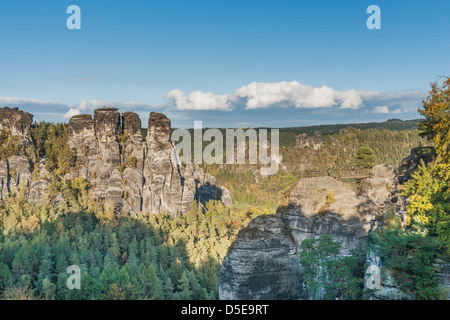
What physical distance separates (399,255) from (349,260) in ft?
12.5

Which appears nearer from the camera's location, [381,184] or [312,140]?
[381,184]

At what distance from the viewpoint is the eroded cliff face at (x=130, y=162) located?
3551 inches

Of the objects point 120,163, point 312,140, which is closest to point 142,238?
point 120,163

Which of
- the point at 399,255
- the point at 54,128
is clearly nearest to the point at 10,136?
the point at 54,128

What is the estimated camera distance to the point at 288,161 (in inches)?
7283

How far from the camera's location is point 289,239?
1547 inches

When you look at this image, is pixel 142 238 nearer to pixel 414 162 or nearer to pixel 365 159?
pixel 365 159

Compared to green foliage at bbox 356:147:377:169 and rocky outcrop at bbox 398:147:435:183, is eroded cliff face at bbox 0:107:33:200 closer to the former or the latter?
green foliage at bbox 356:147:377:169

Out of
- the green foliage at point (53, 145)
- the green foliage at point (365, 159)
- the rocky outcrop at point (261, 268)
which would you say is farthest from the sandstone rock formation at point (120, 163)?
the rocky outcrop at point (261, 268)

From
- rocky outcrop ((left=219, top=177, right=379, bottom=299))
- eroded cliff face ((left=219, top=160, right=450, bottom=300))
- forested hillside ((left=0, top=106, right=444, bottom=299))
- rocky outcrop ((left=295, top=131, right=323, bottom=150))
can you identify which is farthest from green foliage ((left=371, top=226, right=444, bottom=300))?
rocky outcrop ((left=295, top=131, right=323, bottom=150))

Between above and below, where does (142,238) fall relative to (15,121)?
below

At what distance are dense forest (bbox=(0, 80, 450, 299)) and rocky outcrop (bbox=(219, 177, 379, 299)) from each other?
3808mm

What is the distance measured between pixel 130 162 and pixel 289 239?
63.3 m
